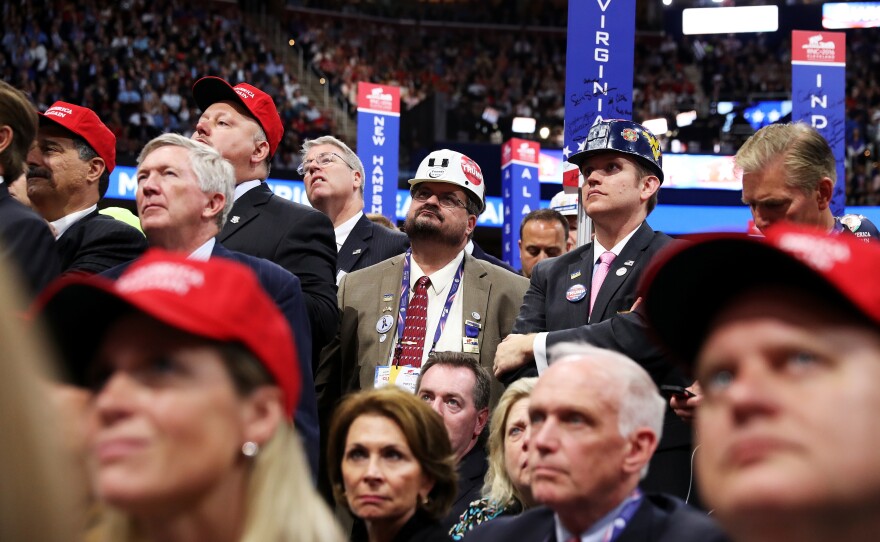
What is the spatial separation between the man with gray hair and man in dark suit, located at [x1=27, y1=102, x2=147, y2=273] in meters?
2.12

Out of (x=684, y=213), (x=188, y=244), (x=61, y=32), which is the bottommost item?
(x=684, y=213)

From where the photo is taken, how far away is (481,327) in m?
4.76

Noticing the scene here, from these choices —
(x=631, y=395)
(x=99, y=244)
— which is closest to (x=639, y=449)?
(x=631, y=395)

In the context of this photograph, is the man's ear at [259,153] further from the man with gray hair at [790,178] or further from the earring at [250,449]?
the earring at [250,449]

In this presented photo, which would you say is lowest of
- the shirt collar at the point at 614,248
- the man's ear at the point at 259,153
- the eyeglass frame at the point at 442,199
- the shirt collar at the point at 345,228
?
the shirt collar at the point at 345,228

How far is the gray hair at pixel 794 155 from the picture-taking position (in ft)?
11.6

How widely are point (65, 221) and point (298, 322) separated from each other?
1.19m

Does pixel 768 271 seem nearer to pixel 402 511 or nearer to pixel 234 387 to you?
pixel 234 387

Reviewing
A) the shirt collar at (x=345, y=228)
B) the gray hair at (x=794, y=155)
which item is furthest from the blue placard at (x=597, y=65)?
the gray hair at (x=794, y=155)

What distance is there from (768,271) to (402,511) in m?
2.17

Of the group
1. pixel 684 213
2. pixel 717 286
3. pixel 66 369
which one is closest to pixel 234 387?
pixel 66 369

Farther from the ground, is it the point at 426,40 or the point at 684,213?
the point at 426,40

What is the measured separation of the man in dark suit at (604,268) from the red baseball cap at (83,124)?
167 centimetres

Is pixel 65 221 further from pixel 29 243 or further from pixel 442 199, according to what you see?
pixel 442 199
